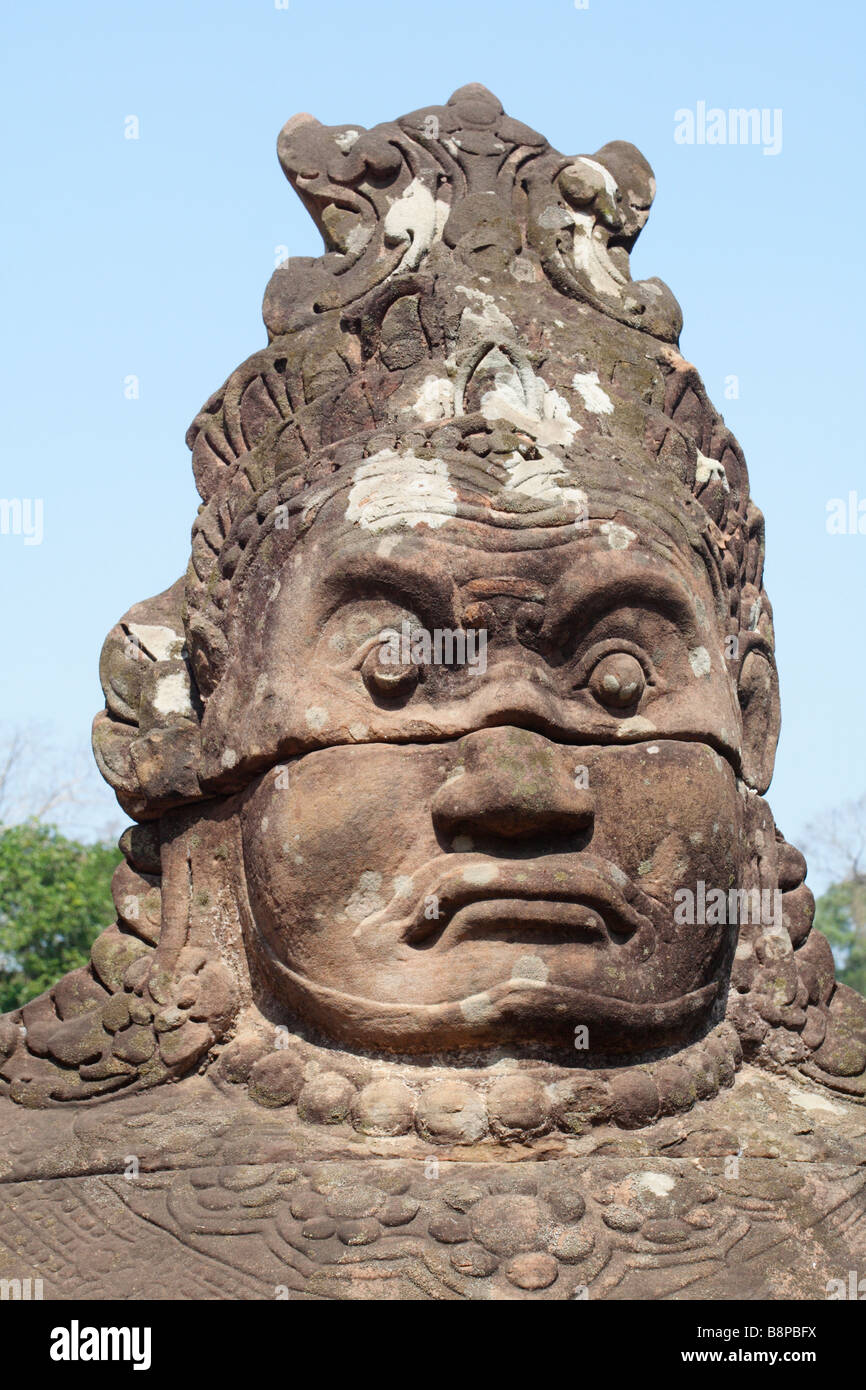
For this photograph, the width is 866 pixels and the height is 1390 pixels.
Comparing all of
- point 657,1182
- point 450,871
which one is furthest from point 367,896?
point 657,1182

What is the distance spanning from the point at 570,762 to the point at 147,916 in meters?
1.64

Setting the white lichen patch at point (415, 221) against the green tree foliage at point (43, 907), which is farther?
the green tree foliage at point (43, 907)

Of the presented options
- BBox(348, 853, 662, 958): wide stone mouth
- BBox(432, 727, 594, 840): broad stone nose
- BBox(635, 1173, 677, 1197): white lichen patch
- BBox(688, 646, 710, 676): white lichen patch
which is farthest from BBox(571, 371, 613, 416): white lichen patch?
BBox(635, 1173, 677, 1197): white lichen patch

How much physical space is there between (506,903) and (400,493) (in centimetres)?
129

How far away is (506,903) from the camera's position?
406 cm

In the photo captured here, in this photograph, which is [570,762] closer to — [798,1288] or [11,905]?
[798,1288]

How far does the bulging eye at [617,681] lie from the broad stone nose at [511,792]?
0.26 meters

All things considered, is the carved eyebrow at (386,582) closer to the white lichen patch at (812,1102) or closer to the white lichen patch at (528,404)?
the white lichen patch at (528,404)

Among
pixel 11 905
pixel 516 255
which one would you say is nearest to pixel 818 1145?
pixel 516 255

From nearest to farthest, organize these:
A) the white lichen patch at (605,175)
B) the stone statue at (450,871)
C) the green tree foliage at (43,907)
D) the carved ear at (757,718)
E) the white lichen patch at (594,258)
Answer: the stone statue at (450,871)
the carved ear at (757,718)
the white lichen patch at (594,258)
the white lichen patch at (605,175)
the green tree foliage at (43,907)

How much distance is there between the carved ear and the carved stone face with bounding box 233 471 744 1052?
600 millimetres

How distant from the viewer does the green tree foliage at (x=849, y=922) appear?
954 inches

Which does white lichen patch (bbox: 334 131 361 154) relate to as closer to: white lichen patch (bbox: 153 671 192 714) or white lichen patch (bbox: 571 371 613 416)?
white lichen patch (bbox: 571 371 613 416)

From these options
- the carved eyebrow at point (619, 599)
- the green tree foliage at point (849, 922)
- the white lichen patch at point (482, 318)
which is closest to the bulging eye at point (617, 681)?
the carved eyebrow at point (619, 599)
